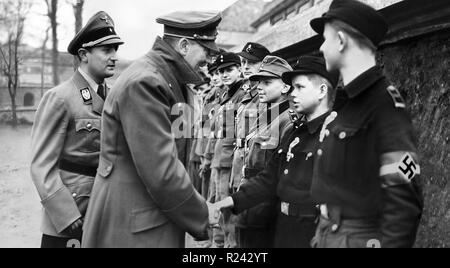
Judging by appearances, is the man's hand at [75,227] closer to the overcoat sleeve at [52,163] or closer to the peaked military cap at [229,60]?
the overcoat sleeve at [52,163]

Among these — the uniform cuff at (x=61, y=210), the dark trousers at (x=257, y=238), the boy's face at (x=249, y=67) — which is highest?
the boy's face at (x=249, y=67)

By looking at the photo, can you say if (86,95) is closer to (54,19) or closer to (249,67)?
(249,67)

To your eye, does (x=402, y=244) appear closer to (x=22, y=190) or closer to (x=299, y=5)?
(x=22, y=190)

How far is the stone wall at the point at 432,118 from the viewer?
3.55 metres

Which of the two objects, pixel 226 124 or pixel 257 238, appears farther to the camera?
pixel 226 124

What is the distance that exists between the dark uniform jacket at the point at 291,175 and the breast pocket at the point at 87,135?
122cm

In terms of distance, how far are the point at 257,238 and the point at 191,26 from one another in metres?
2.05

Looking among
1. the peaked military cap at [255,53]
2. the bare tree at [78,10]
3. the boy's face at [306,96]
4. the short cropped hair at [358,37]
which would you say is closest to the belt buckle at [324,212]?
the short cropped hair at [358,37]

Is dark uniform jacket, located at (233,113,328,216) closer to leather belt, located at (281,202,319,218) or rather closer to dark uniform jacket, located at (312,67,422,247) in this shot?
leather belt, located at (281,202,319,218)

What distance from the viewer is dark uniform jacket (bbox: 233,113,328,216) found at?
3283 millimetres

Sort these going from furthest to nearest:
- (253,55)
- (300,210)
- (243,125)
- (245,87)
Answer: (245,87), (253,55), (243,125), (300,210)

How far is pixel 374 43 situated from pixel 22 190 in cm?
1200

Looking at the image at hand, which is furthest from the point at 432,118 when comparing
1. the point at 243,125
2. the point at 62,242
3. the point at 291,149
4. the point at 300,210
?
the point at 62,242

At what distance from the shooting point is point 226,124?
674 centimetres
